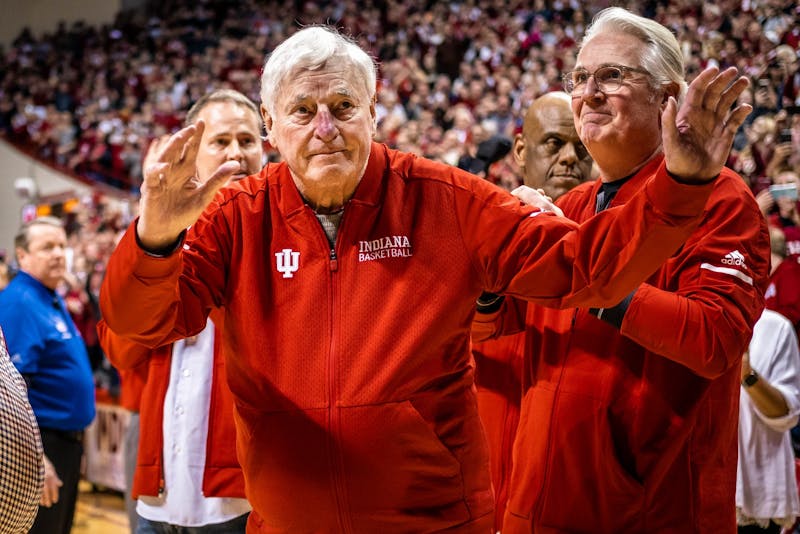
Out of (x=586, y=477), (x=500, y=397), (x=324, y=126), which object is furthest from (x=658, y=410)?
(x=324, y=126)

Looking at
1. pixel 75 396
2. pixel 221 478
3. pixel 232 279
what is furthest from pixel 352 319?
pixel 75 396

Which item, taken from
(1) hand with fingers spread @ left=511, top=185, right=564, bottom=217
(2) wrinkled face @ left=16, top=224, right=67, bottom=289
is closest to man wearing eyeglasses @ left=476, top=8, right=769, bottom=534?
(1) hand with fingers spread @ left=511, top=185, right=564, bottom=217

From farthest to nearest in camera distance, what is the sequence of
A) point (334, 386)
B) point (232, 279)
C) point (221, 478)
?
point (221, 478)
point (232, 279)
point (334, 386)

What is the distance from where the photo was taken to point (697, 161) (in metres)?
1.61

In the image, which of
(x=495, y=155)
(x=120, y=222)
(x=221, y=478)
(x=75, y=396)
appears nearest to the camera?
(x=221, y=478)

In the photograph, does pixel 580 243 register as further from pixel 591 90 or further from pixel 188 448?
pixel 188 448

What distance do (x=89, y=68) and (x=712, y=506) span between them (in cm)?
2013

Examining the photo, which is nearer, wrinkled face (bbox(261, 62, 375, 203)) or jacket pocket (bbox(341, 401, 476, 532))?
jacket pocket (bbox(341, 401, 476, 532))

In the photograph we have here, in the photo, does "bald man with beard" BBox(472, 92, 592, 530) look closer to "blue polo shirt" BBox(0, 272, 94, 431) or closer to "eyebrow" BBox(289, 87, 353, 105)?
"eyebrow" BBox(289, 87, 353, 105)

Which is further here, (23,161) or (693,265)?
(23,161)

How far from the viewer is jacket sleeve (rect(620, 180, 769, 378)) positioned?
6.14 feet

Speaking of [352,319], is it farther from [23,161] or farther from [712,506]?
[23,161]

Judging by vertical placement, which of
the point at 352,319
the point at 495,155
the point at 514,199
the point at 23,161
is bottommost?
the point at 352,319

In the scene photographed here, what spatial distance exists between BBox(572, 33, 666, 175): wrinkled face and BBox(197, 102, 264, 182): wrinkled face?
1.42m
